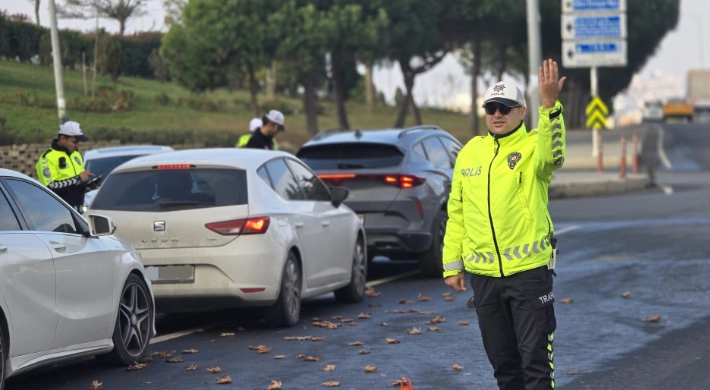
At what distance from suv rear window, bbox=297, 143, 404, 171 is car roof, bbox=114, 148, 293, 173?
10.0 feet

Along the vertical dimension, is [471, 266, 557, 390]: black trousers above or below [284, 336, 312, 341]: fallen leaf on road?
above

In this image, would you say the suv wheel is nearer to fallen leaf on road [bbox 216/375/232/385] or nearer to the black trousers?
fallen leaf on road [bbox 216/375/232/385]

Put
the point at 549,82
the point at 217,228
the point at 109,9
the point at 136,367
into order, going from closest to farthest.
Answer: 1. the point at 549,82
2. the point at 136,367
3. the point at 217,228
4. the point at 109,9

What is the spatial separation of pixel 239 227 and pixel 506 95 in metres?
Answer: 4.48

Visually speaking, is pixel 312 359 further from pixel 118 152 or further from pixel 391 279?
pixel 118 152

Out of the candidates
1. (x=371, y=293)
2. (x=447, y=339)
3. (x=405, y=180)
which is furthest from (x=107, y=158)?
(x=447, y=339)

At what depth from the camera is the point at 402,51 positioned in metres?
55.7

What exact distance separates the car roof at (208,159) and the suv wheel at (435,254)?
11.3ft

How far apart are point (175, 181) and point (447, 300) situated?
324 cm

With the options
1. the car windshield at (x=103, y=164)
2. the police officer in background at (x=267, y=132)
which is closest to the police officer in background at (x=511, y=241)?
the police officer in background at (x=267, y=132)

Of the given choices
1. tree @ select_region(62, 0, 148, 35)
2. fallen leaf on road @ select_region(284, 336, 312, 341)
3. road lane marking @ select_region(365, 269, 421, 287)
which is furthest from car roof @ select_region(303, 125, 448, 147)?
tree @ select_region(62, 0, 148, 35)

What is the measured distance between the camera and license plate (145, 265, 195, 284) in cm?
1009

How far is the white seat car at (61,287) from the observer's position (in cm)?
712

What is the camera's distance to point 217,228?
1008 centimetres
